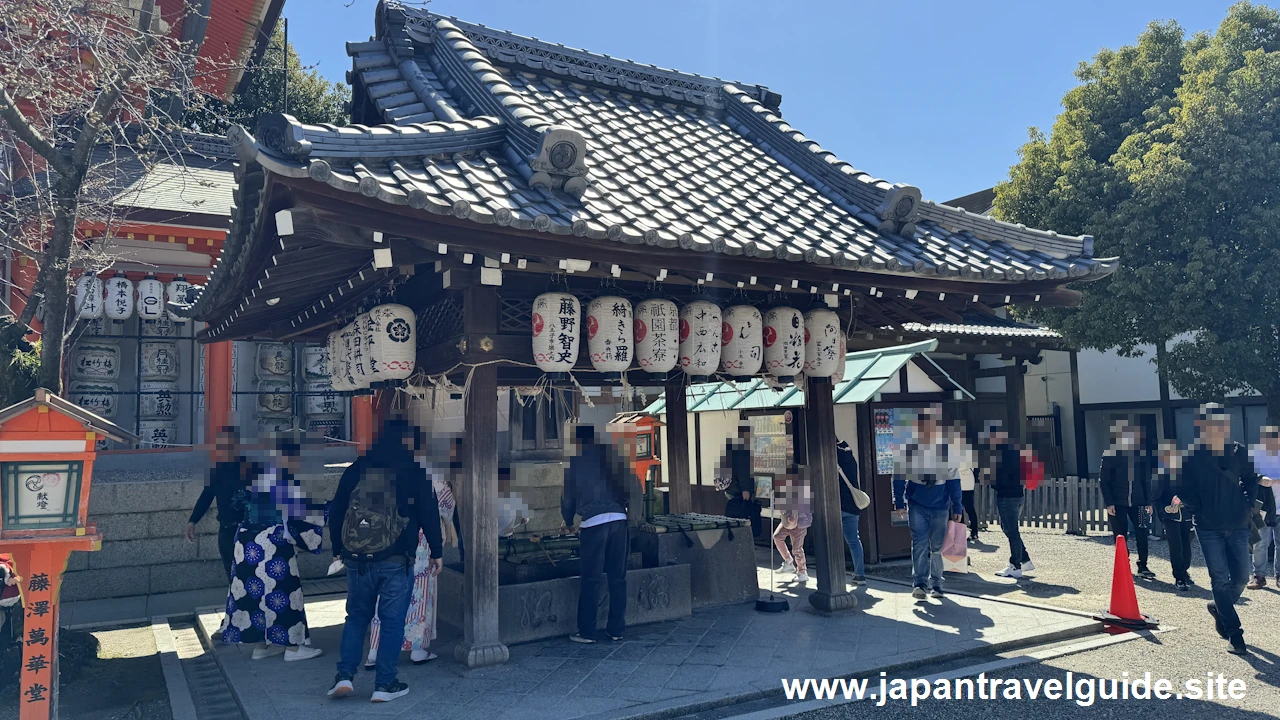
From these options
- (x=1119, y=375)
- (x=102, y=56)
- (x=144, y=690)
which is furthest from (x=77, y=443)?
(x=1119, y=375)

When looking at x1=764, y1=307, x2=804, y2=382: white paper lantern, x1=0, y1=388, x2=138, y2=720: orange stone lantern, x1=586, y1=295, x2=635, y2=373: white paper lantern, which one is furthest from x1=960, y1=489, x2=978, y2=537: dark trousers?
x1=0, y1=388, x2=138, y2=720: orange stone lantern

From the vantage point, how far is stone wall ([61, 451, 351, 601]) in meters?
9.93

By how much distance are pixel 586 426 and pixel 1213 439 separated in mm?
5428

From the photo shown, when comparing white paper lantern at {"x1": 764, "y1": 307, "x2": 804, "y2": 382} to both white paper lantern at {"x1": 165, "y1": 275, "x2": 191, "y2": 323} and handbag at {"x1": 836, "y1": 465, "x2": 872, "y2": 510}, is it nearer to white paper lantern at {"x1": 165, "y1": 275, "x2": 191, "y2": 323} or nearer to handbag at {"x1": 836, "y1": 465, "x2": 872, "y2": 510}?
handbag at {"x1": 836, "y1": 465, "x2": 872, "y2": 510}

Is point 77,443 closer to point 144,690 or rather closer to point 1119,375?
point 144,690

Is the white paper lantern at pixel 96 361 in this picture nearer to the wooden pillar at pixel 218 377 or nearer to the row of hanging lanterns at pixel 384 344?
the wooden pillar at pixel 218 377

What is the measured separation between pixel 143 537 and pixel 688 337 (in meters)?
7.98

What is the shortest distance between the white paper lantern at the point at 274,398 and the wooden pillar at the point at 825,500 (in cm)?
808

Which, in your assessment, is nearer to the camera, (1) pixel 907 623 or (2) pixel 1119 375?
(1) pixel 907 623

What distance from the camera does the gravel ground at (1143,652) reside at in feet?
18.0

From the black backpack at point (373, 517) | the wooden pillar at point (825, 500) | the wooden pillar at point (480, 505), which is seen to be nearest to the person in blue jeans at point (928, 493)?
the wooden pillar at point (825, 500)

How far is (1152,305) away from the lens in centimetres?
1536

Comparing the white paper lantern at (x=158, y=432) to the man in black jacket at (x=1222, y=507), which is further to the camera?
the white paper lantern at (x=158, y=432)

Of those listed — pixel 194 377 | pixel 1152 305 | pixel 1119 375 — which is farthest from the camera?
pixel 1119 375
